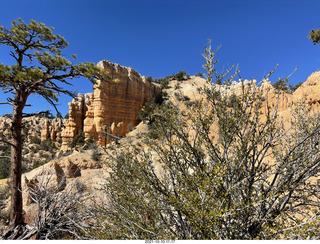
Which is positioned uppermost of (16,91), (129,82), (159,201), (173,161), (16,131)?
(129,82)

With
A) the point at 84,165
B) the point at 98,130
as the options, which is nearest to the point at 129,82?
the point at 98,130

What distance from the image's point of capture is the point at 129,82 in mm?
25172

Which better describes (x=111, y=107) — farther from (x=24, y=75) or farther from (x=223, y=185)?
(x=223, y=185)

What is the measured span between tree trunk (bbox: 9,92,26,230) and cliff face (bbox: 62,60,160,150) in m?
15.4

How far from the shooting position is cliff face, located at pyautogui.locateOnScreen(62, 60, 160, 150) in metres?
22.8

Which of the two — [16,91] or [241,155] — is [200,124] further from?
[16,91]

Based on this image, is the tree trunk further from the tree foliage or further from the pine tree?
the tree foliage

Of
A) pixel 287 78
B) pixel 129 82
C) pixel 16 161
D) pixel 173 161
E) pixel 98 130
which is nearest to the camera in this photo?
pixel 287 78

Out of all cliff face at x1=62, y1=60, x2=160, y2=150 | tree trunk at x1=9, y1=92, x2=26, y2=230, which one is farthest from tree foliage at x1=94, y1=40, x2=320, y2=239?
cliff face at x1=62, y1=60, x2=160, y2=150

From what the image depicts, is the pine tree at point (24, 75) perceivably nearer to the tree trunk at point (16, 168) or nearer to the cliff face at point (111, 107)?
the tree trunk at point (16, 168)

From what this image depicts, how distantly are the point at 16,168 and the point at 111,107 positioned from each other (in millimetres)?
18330

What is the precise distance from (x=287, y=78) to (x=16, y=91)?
7.50 meters

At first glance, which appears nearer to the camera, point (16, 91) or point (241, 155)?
point (241, 155)

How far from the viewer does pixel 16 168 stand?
5.52m
